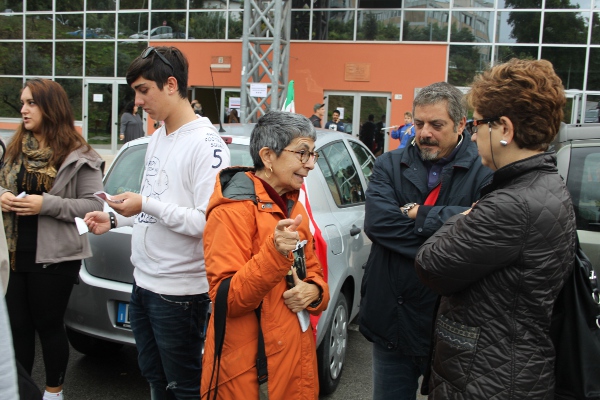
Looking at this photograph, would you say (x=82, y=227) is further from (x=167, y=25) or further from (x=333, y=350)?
(x=167, y=25)

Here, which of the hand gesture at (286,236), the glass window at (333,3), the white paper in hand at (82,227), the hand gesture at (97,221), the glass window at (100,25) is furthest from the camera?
the glass window at (100,25)

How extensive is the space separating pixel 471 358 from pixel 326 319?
1990 millimetres

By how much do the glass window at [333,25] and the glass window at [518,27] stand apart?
4428 millimetres

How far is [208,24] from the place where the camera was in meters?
19.1

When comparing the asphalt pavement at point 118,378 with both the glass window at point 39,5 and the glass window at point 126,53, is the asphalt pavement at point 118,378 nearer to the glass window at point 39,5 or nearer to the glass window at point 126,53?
the glass window at point 126,53

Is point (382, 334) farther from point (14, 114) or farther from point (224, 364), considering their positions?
point (14, 114)

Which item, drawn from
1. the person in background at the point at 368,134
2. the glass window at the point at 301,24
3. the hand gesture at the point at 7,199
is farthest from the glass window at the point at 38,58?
the hand gesture at the point at 7,199

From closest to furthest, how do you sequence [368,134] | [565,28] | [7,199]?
[7,199] < [565,28] < [368,134]

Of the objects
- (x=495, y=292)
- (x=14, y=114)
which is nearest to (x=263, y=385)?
(x=495, y=292)

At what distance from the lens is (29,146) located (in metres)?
3.27

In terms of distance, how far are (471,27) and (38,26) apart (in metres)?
15.4

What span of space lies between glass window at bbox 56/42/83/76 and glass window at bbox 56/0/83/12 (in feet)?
4.02

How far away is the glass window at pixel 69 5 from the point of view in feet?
67.4

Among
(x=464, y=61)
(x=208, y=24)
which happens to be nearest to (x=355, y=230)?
(x=464, y=61)
